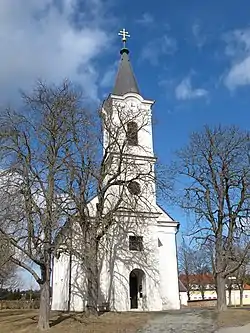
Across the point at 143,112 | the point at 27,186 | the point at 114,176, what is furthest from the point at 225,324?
the point at 143,112

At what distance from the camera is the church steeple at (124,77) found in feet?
113

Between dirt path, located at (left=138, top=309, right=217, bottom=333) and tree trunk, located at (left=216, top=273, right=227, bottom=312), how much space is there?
3.95ft

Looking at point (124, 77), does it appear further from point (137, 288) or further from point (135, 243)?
point (137, 288)

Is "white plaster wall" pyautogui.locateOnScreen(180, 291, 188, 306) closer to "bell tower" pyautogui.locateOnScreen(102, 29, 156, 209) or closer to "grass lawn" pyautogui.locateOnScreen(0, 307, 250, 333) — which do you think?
"bell tower" pyautogui.locateOnScreen(102, 29, 156, 209)

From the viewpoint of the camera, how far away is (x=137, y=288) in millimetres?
30781

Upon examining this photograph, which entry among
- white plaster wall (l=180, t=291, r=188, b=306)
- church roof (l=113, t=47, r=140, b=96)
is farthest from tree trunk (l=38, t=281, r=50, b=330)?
white plaster wall (l=180, t=291, r=188, b=306)

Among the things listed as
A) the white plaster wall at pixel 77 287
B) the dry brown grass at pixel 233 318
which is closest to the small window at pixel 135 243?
the white plaster wall at pixel 77 287

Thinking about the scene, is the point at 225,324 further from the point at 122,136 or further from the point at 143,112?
the point at 143,112

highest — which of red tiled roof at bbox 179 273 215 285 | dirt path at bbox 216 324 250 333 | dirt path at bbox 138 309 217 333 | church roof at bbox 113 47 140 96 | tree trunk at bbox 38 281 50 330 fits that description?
church roof at bbox 113 47 140 96

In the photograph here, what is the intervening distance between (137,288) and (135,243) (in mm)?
3957

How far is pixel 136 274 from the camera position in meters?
30.8

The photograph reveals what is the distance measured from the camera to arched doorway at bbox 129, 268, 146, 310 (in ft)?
94.9

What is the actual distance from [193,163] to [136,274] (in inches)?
390

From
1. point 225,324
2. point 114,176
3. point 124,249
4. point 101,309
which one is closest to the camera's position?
point 225,324
